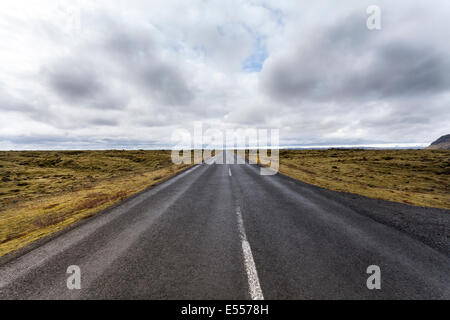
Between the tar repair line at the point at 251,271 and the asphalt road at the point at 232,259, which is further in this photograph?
the asphalt road at the point at 232,259

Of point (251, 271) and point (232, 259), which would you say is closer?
point (251, 271)

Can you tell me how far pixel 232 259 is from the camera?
383cm

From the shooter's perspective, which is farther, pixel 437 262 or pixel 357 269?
pixel 437 262

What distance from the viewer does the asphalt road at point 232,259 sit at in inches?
118

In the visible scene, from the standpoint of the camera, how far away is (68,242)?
4727mm

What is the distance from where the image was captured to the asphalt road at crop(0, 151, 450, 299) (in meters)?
3.00

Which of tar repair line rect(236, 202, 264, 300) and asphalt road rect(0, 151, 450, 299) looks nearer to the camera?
tar repair line rect(236, 202, 264, 300)

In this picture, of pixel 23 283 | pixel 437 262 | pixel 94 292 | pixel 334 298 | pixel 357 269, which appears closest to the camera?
pixel 334 298

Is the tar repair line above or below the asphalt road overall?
above
